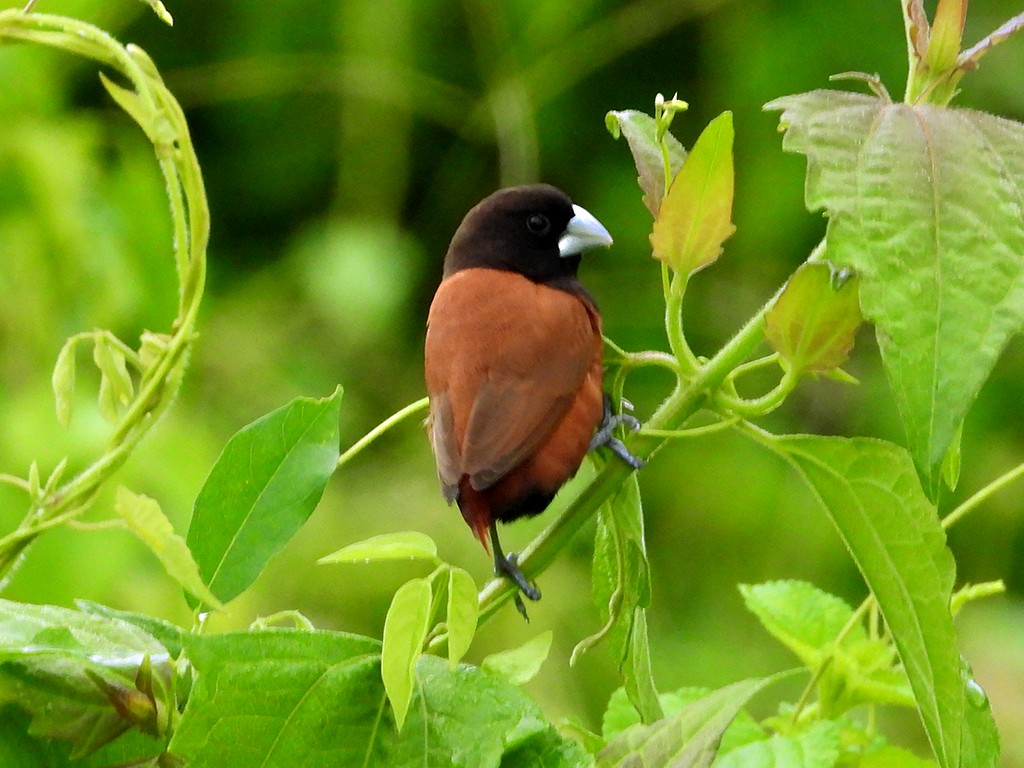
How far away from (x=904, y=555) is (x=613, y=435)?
229 mm

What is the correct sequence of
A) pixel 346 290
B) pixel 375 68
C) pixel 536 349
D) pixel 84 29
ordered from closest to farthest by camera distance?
pixel 84 29
pixel 536 349
pixel 346 290
pixel 375 68

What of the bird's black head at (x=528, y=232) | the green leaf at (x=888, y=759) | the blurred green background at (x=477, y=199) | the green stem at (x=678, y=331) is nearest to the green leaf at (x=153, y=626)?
the green stem at (x=678, y=331)

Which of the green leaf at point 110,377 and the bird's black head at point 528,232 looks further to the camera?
the bird's black head at point 528,232

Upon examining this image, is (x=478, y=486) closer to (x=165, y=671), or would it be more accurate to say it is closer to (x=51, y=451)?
(x=165, y=671)

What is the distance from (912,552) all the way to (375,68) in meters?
1.89

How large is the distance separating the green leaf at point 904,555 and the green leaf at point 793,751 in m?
0.09

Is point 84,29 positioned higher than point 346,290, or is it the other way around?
point 84,29

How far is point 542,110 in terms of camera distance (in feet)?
8.03

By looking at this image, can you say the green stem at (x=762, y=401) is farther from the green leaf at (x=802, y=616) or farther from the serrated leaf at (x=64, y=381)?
the serrated leaf at (x=64, y=381)

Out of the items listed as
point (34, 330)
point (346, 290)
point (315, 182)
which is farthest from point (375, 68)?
point (34, 330)

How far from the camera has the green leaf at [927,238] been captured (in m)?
0.54

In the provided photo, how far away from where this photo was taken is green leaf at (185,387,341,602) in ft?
2.13

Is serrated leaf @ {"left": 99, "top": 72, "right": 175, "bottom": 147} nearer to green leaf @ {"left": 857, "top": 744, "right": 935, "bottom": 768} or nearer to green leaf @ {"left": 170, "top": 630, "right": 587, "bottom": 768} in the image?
green leaf @ {"left": 170, "top": 630, "right": 587, "bottom": 768}

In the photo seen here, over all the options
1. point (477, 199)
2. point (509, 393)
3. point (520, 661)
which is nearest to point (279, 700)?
point (520, 661)
